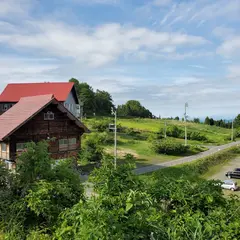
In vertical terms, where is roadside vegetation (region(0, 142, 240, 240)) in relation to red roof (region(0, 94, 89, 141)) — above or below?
below

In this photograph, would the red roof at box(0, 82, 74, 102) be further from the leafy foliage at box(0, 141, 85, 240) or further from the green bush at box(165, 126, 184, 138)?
the leafy foliage at box(0, 141, 85, 240)

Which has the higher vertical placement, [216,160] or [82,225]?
[82,225]

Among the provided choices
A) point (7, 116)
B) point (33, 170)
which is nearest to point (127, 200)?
point (33, 170)

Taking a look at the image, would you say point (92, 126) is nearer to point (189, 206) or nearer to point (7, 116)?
point (7, 116)

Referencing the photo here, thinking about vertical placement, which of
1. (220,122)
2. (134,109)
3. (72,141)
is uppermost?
(134,109)

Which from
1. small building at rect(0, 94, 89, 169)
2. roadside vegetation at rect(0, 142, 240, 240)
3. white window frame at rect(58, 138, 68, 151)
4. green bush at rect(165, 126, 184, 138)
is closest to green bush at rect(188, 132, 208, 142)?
green bush at rect(165, 126, 184, 138)

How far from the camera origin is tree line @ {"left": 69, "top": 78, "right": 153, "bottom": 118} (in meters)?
75.2

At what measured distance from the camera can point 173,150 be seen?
43188mm

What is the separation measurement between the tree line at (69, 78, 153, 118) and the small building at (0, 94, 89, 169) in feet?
96.0

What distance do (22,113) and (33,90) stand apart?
21272mm

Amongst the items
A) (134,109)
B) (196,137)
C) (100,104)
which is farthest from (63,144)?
(134,109)

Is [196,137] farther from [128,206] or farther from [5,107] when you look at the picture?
[128,206]

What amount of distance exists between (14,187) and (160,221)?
13.8 ft

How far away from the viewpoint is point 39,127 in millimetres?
23734
